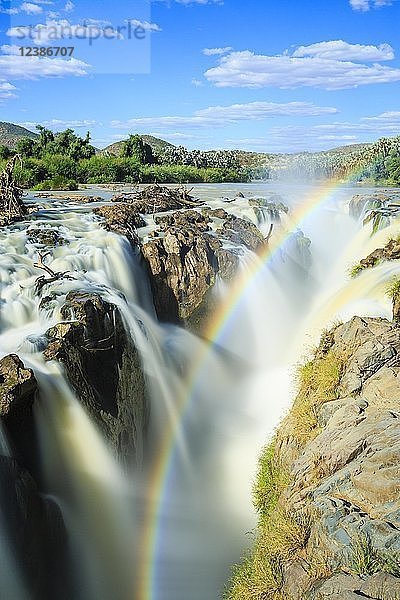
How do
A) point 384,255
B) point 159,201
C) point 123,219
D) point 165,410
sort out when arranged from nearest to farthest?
point 165,410
point 384,255
point 123,219
point 159,201

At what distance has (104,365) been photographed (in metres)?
11.6

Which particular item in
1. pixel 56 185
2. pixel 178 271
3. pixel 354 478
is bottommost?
pixel 354 478

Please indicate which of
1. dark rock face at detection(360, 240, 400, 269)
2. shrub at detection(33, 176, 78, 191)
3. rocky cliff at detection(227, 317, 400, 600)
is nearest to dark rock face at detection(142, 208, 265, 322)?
dark rock face at detection(360, 240, 400, 269)

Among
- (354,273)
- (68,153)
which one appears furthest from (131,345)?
(68,153)

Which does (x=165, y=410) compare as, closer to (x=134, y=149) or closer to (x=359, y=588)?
(x=359, y=588)

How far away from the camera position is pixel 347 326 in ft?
33.8

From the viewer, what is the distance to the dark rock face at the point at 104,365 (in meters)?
10.6

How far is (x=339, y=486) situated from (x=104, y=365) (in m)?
6.48

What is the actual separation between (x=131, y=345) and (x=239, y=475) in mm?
3890

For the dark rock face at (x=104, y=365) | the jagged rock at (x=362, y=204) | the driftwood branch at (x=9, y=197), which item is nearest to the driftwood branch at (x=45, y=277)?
the dark rock face at (x=104, y=365)

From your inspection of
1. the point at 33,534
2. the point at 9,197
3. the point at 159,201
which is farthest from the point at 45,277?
the point at 159,201

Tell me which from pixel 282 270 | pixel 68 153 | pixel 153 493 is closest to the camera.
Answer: pixel 153 493

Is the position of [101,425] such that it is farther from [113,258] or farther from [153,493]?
[113,258]

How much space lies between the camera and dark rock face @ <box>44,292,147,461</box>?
10594mm
